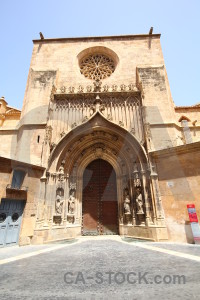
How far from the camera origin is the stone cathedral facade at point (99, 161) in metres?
6.49

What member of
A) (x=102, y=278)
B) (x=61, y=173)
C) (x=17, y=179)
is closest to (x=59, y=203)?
(x=61, y=173)

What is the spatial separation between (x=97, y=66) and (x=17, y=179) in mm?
10623

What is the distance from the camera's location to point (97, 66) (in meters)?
12.8

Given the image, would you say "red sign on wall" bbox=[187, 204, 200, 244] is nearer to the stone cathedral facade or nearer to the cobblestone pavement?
the stone cathedral facade

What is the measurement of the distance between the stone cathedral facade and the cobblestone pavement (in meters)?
3.13

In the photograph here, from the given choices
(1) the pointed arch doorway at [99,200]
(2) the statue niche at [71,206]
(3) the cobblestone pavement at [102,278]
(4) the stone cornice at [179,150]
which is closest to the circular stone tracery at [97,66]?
(1) the pointed arch doorway at [99,200]

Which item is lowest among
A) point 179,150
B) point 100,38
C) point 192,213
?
point 192,213

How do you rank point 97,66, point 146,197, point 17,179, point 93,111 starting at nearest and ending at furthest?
1. point 17,179
2. point 146,197
3. point 93,111
4. point 97,66

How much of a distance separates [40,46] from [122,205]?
531 inches

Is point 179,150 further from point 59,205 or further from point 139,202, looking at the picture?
point 59,205

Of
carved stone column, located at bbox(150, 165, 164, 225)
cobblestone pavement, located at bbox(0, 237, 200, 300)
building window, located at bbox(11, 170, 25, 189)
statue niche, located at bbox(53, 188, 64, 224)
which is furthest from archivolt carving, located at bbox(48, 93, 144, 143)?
cobblestone pavement, located at bbox(0, 237, 200, 300)

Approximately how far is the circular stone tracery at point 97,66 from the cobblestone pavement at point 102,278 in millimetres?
11973

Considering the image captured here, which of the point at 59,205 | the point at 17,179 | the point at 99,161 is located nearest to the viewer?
the point at 17,179

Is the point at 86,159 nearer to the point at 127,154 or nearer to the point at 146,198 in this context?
the point at 127,154
